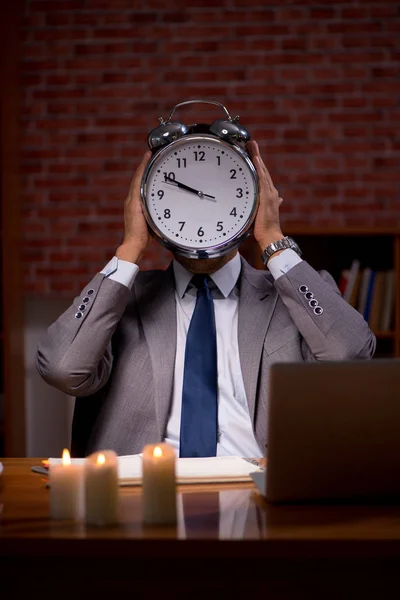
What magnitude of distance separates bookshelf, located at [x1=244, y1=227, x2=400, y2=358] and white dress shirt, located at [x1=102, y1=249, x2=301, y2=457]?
1269 millimetres

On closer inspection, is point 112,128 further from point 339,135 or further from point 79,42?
point 339,135

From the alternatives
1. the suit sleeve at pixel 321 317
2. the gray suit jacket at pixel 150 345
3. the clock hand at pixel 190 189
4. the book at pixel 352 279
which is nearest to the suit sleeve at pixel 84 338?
the gray suit jacket at pixel 150 345

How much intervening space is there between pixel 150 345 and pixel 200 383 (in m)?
0.15

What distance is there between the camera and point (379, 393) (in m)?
1.08

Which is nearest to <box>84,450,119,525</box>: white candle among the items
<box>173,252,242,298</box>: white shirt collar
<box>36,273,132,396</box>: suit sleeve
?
<box>36,273,132,396</box>: suit sleeve

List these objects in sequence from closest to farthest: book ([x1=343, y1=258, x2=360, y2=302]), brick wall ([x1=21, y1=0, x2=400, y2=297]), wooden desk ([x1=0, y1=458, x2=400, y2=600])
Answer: wooden desk ([x1=0, y1=458, x2=400, y2=600]) < book ([x1=343, y1=258, x2=360, y2=302]) < brick wall ([x1=21, y1=0, x2=400, y2=297])

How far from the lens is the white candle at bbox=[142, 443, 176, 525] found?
3.38ft

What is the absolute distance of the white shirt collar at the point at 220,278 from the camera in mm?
1855

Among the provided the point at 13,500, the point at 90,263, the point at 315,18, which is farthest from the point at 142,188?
the point at 315,18

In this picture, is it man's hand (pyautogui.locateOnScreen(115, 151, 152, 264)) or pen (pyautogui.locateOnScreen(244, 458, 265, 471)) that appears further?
man's hand (pyautogui.locateOnScreen(115, 151, 152, 264))

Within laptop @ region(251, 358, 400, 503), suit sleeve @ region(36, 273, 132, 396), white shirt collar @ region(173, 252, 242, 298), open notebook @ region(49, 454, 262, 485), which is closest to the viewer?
laptop @ region(251, 358, 400, 503)

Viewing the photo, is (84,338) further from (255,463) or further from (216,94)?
(216,94)

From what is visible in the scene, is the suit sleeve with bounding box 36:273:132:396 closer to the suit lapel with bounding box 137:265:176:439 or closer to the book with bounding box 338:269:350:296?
the suit lapel with bounding box 137:265:176:439
